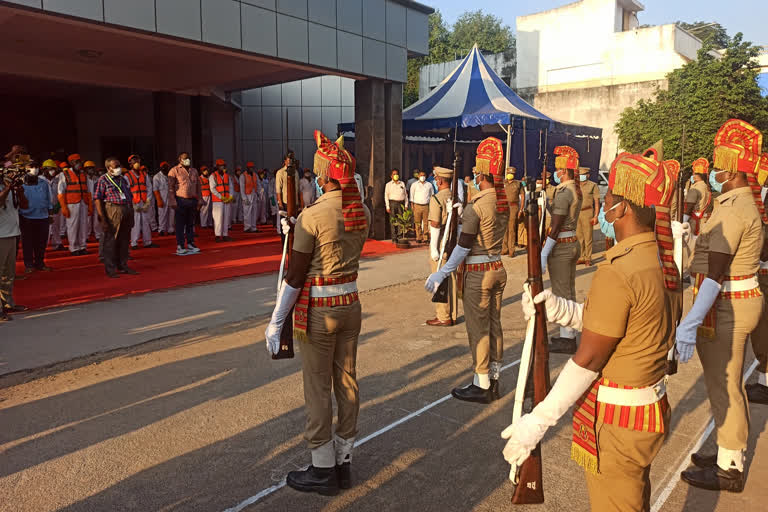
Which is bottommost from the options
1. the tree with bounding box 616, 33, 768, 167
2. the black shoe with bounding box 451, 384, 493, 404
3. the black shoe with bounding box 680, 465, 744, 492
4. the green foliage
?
the black shoe with bounding box 680, 465, 744, 492

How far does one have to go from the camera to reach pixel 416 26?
16297 mm

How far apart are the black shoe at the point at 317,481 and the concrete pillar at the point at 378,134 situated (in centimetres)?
1213

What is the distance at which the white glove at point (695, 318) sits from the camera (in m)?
3.45

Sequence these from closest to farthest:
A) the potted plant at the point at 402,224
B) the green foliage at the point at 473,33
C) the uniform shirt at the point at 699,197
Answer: the uniform shirt at the point at 699,197 → the potted plant at the point at 402,224 → the green foliage at the point at 473,33

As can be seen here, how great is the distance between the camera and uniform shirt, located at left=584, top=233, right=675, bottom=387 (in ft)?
7.13

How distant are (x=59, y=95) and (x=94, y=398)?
25.6 metres

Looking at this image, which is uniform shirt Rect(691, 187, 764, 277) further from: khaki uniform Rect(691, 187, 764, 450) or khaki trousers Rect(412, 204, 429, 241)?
khaki trousers Rect(412, 204, 429, 241)

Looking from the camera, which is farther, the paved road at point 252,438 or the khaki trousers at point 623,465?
the paved road at point 252,438

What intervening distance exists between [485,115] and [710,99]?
11385 mm

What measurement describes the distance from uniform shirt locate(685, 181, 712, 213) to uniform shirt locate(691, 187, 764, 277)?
6970 mm

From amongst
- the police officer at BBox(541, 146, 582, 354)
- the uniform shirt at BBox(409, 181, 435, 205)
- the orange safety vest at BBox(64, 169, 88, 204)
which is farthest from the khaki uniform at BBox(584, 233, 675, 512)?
the uniform shirt at BBox(409, 181, 435, 205)

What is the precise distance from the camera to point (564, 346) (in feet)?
21.4

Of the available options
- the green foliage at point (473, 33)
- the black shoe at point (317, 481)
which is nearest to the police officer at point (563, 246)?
the black shoe at point (317, 481)

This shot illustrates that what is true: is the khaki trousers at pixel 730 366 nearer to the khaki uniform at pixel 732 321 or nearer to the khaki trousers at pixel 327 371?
the khaki uniform at pixel 732 321
